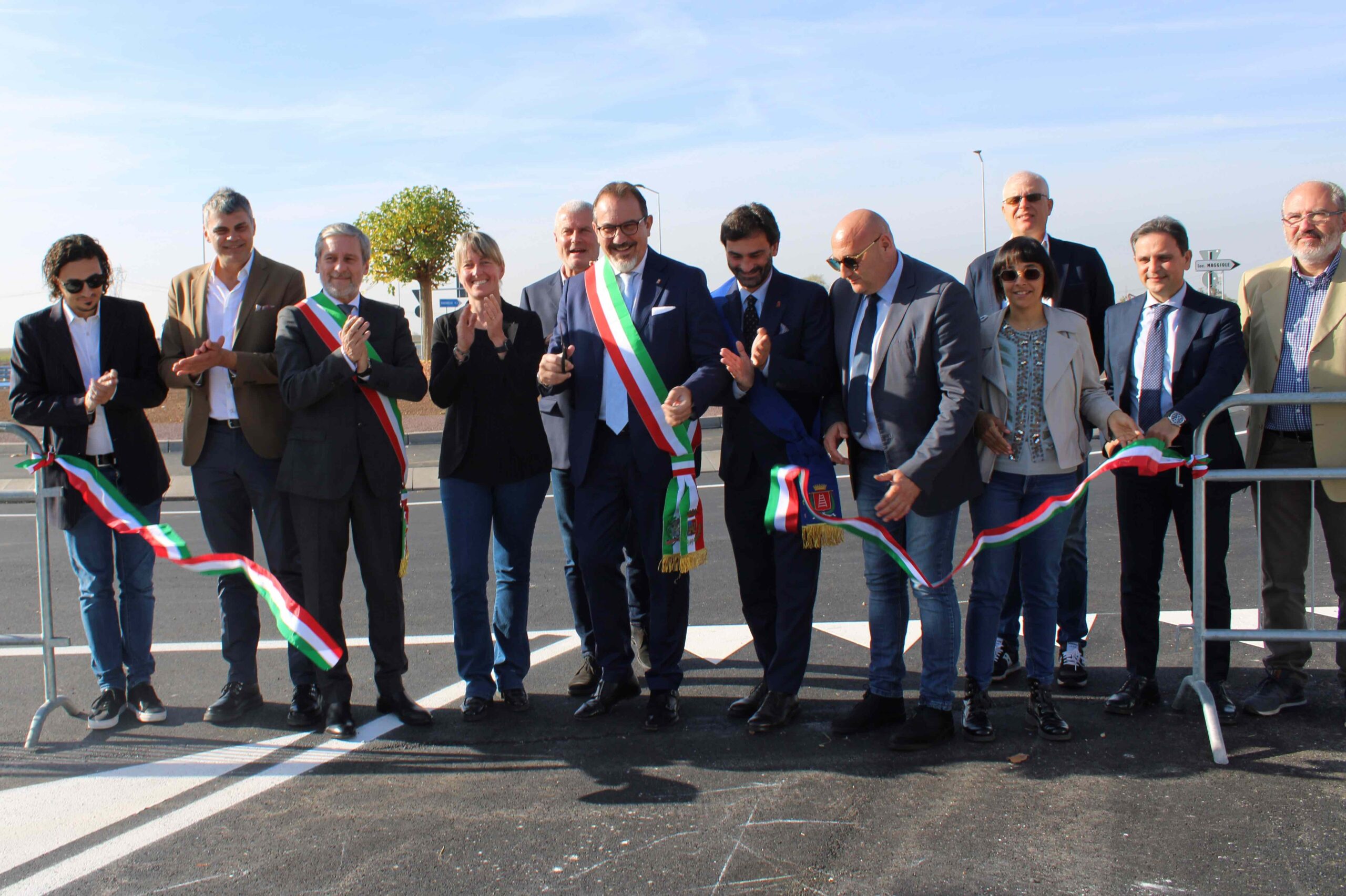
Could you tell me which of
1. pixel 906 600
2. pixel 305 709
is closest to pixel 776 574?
pixel 906 600

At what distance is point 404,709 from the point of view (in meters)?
4.56

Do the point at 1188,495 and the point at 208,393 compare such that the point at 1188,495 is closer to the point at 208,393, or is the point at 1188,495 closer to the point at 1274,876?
the point at 1274,876

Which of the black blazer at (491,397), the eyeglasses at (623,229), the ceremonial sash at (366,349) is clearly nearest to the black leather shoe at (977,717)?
the black blazer at (491,397)

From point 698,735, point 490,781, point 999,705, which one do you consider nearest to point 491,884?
point 490,781

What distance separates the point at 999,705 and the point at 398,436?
2878 mm

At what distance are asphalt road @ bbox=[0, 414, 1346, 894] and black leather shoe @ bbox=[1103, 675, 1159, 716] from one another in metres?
0.06

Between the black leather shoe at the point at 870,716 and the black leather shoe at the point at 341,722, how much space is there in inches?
78.4

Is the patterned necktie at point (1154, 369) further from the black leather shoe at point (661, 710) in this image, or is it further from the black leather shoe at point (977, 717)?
the black leather shoe at point (661, 710)

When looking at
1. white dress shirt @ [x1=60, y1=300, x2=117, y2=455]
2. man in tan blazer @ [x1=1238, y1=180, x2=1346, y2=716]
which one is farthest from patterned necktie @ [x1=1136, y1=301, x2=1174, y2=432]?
white dress shirt @ [x1=60, y1=300, x2=117, y2=455]

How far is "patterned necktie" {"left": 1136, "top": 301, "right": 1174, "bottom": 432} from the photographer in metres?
4.53

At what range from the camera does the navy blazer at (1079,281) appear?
4.98 meters

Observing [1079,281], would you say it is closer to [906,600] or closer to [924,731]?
[906,600]

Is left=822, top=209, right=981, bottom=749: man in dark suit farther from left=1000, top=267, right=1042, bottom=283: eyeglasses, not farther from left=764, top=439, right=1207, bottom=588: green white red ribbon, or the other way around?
left=1000, top=267, right=1042, bottom=283: eyeglasses

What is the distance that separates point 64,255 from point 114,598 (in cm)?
153
